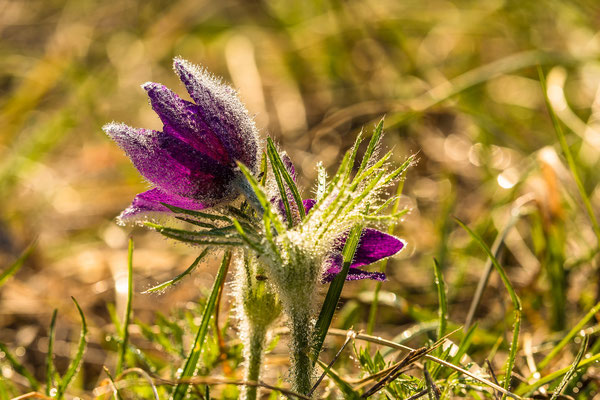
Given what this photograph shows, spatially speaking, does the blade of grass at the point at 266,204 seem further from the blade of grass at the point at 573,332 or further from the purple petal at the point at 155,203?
the blade of grass at the point at 573,332

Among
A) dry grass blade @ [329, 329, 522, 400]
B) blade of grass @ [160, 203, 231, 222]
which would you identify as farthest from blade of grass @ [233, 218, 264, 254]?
dry grass blade @ [329, 329, 522, 400]

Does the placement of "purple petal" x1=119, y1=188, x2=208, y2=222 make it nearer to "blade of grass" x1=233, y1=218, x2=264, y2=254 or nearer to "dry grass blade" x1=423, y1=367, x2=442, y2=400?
"blade of grass" x1=233, y1=218, x2=264, y2=254

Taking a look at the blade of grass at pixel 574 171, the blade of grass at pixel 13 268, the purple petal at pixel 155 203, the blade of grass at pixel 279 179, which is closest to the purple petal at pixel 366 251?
the blade of grass at pixel 279 179

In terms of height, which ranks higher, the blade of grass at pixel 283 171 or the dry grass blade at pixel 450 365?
the blade of grass at pixel 283 171

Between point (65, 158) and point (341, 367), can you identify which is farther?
point (65, 158)

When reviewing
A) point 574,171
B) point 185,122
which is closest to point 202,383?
point 185,122

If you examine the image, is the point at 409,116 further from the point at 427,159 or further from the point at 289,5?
the point at 289,5

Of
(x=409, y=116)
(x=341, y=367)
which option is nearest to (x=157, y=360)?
(x=341, y=367)
